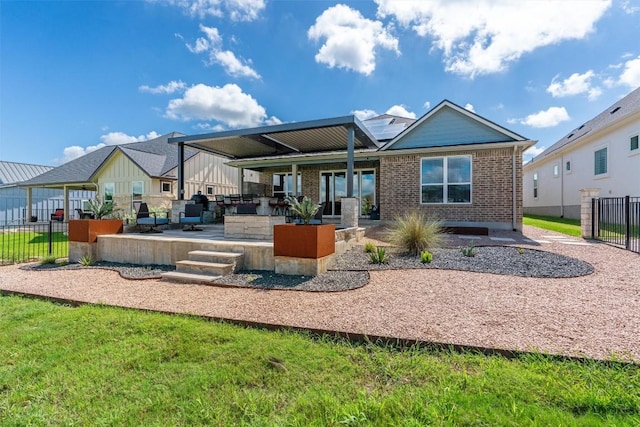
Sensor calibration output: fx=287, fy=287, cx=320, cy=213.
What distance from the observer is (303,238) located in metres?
5.68

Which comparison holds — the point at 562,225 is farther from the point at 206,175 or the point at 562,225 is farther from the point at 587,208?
the point at 206,175

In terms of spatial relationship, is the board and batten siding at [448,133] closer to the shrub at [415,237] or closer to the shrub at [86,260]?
the shrub at [415,237]

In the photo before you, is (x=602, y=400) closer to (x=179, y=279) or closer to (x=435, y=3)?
(x=179, y=279)

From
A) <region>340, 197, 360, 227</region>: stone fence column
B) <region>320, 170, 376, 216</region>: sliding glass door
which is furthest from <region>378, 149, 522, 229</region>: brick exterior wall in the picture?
<region>340, 197, 360, 227</region>: stone fence column

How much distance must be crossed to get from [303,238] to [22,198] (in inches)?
1495

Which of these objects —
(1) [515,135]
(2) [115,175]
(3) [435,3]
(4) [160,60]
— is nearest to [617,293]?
(1) [515,135]

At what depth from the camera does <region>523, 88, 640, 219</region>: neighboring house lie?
13148 mm

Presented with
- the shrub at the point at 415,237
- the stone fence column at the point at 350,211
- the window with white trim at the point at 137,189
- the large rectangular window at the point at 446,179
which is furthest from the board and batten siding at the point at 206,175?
the shrub at the point at 415,237

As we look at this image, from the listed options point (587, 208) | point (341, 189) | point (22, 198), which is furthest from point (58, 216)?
point (587, 208)

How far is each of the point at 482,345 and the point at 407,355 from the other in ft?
2.47

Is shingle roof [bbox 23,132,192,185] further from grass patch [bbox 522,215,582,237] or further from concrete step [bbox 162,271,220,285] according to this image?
grass patch [bbox 522,215,582,237]

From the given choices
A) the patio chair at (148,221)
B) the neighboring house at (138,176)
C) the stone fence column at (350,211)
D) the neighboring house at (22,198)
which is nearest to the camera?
the stone fence column at (350,211)

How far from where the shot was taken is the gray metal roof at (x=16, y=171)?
103 feet

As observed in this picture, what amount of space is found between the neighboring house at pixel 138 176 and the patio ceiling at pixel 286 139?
5.52 meters
